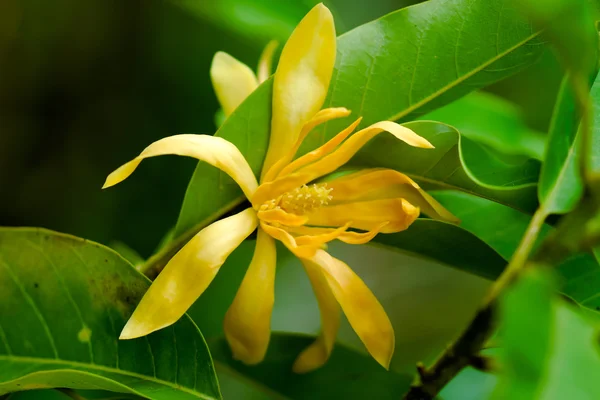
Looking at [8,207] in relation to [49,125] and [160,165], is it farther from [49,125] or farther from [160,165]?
[160,165]

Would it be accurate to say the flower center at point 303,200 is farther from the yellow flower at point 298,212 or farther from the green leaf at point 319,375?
the green leaf at point 319,375

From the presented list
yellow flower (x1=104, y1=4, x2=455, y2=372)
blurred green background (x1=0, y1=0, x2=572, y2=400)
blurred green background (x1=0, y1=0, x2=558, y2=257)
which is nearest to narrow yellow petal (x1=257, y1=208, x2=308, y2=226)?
yellow flower (x1=104, y1=4, x2=455, y2=372)

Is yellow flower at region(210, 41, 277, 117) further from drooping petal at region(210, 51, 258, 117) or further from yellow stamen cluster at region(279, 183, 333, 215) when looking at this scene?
yellow stamen cluster at region(279, 183, 333, 215)

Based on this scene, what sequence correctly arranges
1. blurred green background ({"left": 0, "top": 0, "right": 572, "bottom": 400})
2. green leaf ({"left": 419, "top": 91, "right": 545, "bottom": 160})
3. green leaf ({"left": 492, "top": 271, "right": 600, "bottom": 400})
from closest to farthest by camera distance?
green leaf ({"left": 492, "top": 271, "right": 600, "bottom": 400}) → green leaf ({"left": 419, "top": 91, "right": 545, "bottom": 160}) → blurred green background ({"left": 0, "top": 0, "right": 572, "bottom": 400})

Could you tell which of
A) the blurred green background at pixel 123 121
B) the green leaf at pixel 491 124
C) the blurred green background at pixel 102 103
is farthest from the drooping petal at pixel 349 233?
the blurred green background at pixel 102 103

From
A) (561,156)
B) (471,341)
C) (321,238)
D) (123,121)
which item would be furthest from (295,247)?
(123,121)

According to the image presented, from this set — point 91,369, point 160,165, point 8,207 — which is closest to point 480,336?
point 91,369
